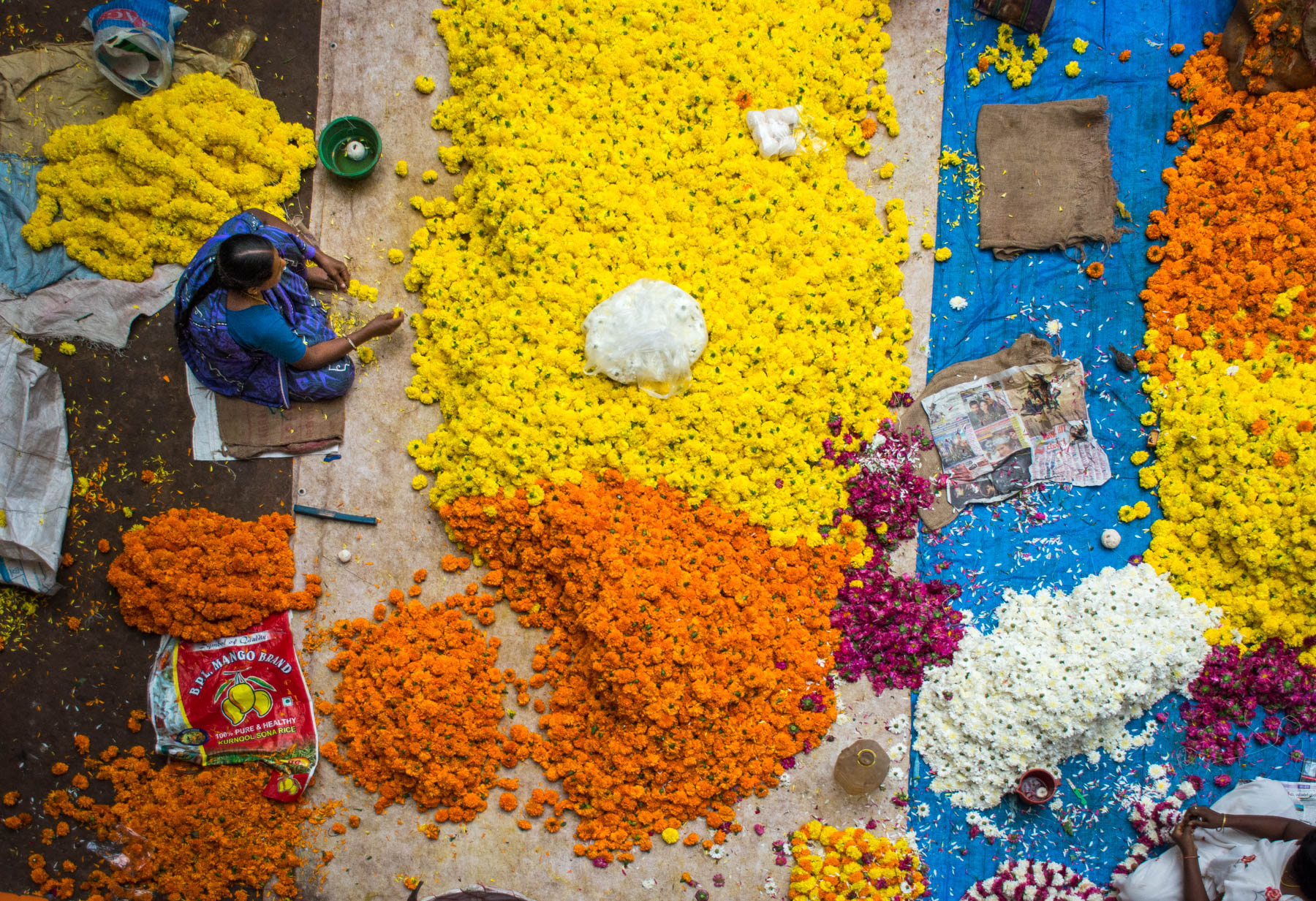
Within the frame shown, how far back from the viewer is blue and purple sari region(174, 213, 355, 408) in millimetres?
3180

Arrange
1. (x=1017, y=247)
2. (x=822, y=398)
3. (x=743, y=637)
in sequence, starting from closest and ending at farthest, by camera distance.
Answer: (x=743, y=637)
(x=822, y=398)
(x=1017, y=247)

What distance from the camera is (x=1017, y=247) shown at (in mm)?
3678

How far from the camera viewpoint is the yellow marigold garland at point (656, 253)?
3.31 m

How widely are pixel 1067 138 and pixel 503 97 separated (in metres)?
2.56

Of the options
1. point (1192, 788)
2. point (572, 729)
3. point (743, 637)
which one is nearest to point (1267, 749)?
point (1192, 788)

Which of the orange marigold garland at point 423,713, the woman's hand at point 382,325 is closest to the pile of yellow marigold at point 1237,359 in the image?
the orange marigold garland at point 423,713

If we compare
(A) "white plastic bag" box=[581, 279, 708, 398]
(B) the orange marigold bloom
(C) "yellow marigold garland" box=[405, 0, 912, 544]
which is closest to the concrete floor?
(B) the orange marigold bloom

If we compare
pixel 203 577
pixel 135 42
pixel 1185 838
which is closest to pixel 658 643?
pixel 203 577

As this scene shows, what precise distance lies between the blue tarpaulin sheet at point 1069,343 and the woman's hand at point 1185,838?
0.82 feet

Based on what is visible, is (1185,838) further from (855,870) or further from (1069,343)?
(1069,343)

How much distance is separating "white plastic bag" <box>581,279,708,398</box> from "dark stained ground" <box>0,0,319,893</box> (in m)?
1.53

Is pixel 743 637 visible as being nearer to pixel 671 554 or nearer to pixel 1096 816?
pixel 671 554

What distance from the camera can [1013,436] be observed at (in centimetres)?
356

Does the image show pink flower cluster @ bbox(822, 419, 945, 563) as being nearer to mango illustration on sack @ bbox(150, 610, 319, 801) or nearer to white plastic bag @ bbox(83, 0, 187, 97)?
mango illustration on sack @ bbox(150, 610, 319, 801)
